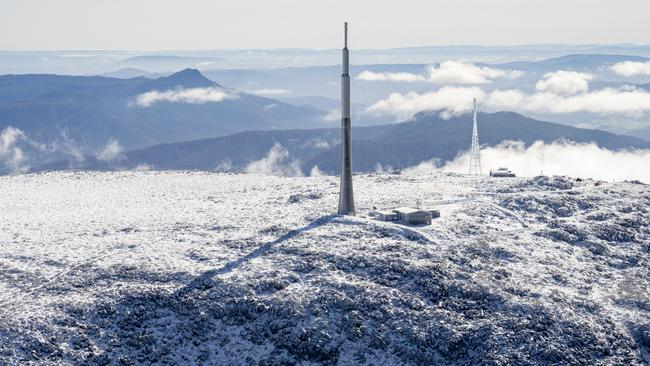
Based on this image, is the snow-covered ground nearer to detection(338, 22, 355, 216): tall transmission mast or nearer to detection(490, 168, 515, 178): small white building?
detection(338, 22, 355, 216): tall transmission mast

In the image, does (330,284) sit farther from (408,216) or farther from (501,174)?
(501,174)

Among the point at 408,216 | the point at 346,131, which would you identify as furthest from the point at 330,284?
the point at 346,131

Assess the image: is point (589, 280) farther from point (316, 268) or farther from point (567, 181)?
point (567, 181)

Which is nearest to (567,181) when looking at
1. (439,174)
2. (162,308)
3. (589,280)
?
(439,174)

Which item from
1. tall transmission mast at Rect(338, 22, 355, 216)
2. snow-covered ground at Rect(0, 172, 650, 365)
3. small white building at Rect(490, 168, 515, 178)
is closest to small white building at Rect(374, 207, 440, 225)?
snow-covered ground at Rect(0, 172, 650, 365)

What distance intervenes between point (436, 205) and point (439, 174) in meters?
35.3

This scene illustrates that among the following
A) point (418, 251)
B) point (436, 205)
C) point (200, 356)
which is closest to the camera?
point (200, 356)

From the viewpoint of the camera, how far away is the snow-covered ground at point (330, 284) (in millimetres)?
67250

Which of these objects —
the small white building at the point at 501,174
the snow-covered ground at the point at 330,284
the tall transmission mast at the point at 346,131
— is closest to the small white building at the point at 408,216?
the snow-covered ground at the point at 330,284

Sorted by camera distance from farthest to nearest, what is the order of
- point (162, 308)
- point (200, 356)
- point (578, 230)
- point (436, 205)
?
point (436, 205), point (578, 230), point (162, 308), point (200, 356)

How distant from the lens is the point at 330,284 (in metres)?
75.1

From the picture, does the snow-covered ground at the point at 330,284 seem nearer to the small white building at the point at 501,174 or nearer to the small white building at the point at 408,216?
the small white building at the point at 408,216

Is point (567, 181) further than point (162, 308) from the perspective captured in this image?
Yes

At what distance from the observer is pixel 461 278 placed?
77.4 m
